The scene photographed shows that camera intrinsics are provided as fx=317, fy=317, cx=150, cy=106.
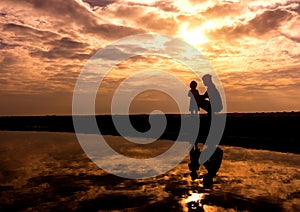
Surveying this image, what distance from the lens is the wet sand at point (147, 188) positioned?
638cm

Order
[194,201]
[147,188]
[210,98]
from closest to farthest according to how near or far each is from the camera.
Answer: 1. [194,201]
2. [147,188]
3. [210,98]

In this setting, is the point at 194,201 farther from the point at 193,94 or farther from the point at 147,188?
the point at 193,94

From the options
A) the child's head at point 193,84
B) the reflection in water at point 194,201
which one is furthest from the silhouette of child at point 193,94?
the reflection in water at point 194,201

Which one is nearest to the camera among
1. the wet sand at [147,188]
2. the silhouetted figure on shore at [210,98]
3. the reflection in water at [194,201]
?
the reflection in water at [194,201]

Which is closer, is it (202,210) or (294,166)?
(202,210)

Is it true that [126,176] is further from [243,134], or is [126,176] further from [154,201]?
[243,134]

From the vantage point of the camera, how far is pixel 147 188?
307 inches

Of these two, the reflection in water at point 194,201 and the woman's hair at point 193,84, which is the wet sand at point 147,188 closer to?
the reflection in water at point 194,201

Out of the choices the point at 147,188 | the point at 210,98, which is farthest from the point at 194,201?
the point at 210,98

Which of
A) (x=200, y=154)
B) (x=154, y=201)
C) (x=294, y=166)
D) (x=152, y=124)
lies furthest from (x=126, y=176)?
(x=152, y=124)

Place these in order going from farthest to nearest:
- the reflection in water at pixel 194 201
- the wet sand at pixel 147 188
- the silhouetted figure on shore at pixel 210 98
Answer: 1. the silhouetted figure on shore at pixel 210 98
2. the wet sand at pixel 147 188
3. the reflection in water at pixel 194 201

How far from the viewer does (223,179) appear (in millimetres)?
8562

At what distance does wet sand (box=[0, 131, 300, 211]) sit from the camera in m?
6.38

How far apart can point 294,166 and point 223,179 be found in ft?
11.0
